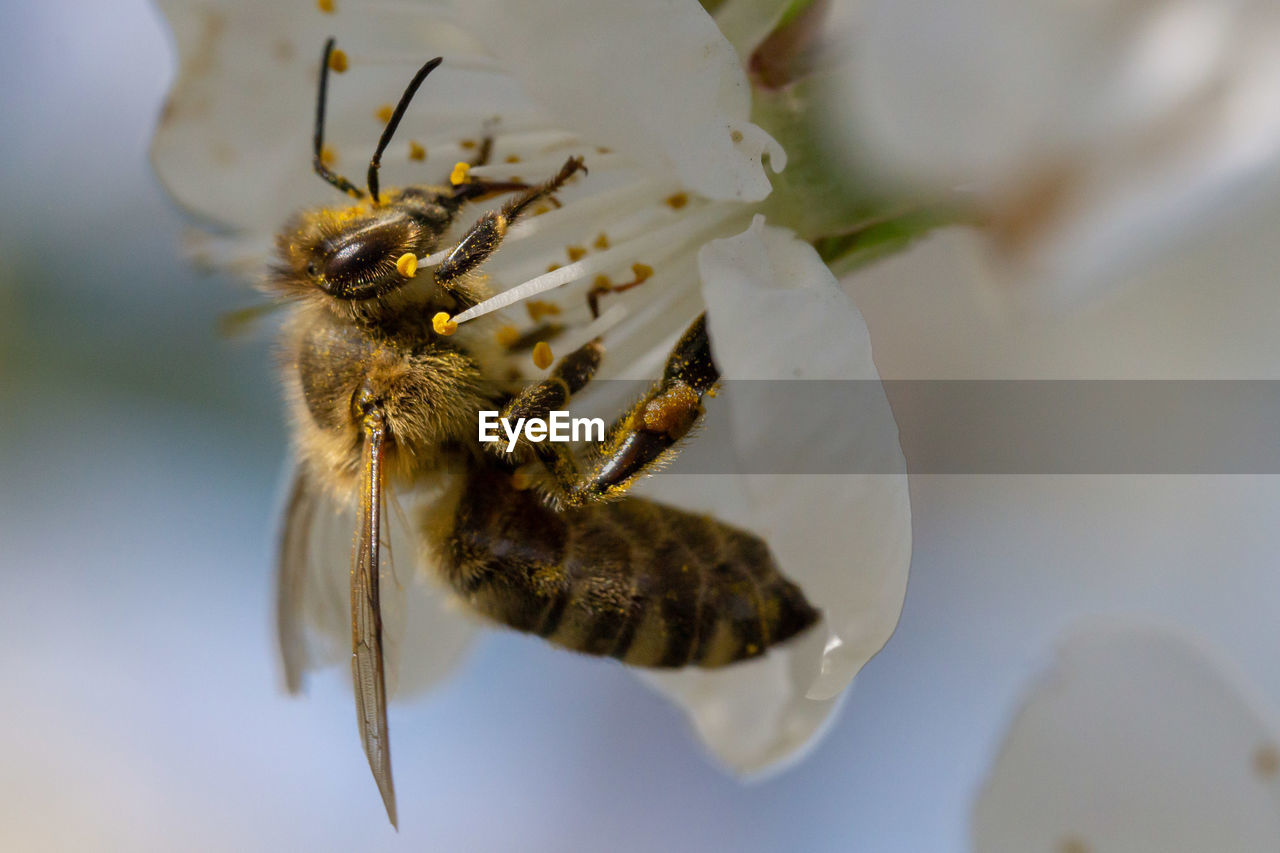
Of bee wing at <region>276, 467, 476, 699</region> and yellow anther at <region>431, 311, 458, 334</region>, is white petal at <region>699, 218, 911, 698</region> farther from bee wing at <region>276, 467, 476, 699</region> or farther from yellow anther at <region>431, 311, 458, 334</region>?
bee wing at <region>276, 467, 476, 699</region>

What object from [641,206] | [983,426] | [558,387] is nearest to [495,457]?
[558,387]

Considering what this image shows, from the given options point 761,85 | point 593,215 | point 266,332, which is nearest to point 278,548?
point 266,332

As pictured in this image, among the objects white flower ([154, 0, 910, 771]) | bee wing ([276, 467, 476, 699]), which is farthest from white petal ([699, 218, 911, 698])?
bee wing ([276, 467, 476, 699])

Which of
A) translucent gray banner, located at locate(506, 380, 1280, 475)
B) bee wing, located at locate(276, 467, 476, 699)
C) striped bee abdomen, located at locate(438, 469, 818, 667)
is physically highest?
translucent gray banner, located at locate(506, 380, 1280, 475)

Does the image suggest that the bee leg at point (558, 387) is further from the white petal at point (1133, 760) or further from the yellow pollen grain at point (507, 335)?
the white petal at point (1133, 760)

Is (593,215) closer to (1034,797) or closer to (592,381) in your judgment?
(592,381)

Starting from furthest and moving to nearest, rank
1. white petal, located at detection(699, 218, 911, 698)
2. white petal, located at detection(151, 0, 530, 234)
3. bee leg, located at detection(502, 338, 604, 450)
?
white petal, located at detection(151, 0, 530, 234), bee leg, located at detection(502, 338, 604, 450), white petal, located at detection(699, 218, 911, 698)

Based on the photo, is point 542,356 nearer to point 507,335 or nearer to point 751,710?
A: point 507,335
